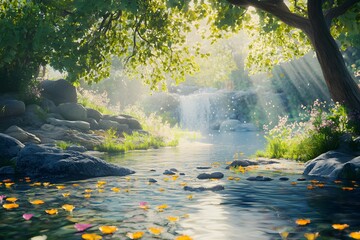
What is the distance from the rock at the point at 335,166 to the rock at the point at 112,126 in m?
14.8

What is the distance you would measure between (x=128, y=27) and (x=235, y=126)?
32879mm

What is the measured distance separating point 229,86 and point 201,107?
670 inches

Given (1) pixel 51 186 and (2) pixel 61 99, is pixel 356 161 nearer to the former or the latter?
(1) pixel 51 186

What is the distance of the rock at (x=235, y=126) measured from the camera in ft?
152

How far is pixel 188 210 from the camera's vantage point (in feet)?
21.3

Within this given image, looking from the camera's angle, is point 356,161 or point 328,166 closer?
point 356,161

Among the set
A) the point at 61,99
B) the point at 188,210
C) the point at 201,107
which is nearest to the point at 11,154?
the point at 188,210

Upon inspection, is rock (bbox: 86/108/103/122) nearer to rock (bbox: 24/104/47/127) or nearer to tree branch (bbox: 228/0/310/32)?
rock (bbox: 24/104/47/127)

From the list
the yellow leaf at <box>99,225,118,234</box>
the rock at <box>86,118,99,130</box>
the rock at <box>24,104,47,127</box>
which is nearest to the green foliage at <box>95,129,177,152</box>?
the rock at <box>86,118,99,130</box>

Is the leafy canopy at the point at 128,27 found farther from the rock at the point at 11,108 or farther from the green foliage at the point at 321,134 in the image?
the rock at the point at 11,108

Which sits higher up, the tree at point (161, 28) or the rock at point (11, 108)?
the tree at point (161, 28)

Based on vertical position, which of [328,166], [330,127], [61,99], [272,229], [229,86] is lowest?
[272,229]

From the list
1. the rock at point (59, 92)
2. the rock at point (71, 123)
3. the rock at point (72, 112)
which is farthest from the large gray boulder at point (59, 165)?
the rock at point (59, 92)

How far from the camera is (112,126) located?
24.5m
